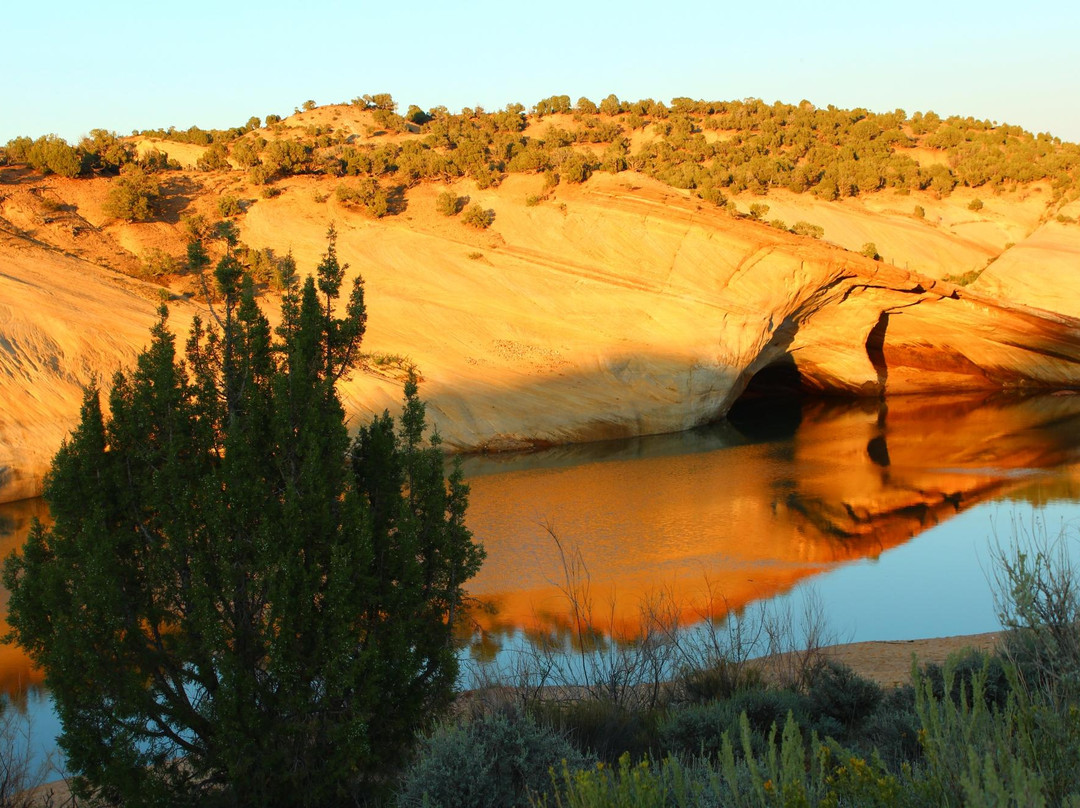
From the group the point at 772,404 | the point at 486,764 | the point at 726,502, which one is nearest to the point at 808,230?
the point at 772,404

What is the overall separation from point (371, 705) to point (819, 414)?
28.5 m

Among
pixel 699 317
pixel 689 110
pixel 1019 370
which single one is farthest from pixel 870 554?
pixel 689 110

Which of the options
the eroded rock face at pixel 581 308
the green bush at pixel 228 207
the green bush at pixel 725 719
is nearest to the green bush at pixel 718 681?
the green bush at pixel 725 719

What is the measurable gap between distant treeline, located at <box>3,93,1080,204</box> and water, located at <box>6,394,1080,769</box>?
39.6 feet

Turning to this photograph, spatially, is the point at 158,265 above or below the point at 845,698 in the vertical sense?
above

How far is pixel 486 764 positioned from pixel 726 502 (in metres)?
14.1

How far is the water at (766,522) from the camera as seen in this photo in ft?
41.6

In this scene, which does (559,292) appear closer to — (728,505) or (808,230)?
(808,230)

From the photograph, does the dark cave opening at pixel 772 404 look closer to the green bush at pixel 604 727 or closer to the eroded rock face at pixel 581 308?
the eroded rock face at pixel 581 308

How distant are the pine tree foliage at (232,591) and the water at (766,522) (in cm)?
403

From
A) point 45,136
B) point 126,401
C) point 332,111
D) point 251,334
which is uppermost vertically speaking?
point 332,111

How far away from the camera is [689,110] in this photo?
48.7 metres

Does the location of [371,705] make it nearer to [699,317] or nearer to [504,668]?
[504,668]

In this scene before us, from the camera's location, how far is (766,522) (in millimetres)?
17625
